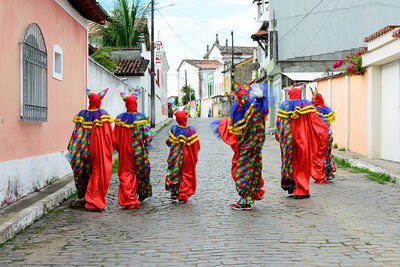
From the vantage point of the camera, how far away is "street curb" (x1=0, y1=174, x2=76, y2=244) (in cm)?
559

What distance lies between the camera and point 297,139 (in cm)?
802

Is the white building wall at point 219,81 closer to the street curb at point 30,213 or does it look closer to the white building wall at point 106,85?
the white building wall at point 106,85

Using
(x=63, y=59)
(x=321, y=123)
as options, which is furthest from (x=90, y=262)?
(x=63, y=59)

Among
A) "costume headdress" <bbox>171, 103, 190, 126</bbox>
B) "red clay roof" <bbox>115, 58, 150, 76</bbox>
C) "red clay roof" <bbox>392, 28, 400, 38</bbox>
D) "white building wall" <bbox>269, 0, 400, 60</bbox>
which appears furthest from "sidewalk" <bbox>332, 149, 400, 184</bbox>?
"white building wall" <bbox>269, 0, 400, 60</bbox>

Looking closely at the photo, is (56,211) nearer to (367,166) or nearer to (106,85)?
(367,166)

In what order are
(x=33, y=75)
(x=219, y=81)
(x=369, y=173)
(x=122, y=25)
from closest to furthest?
(x=33, y=75) < (x=369, y=173) < (x=122, y=25) < (x=219, y=81)

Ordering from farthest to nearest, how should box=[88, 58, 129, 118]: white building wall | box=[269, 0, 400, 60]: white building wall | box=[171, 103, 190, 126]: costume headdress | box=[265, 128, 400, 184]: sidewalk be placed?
box=[269, 0, 400, 60]: white building wall < box=[88, 58, 129, 118]: white building wall < box=[265, 128, 400, 184]: sidewalk < box=[171, 103, 190, 126]: costume headdress

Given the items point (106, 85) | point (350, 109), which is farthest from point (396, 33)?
point (106, 85)

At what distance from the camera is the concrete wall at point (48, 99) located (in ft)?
23.2

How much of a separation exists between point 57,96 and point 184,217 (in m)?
4.54

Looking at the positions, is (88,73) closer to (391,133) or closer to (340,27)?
(391,133)

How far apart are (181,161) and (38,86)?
9.41 ft

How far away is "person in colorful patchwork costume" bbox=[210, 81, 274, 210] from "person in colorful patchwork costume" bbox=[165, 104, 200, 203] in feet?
2.88

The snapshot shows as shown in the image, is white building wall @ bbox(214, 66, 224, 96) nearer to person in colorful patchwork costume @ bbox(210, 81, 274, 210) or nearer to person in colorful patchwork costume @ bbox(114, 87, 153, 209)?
person in colorful patchwork costume @ bbox(114, 87, 153, 209)
